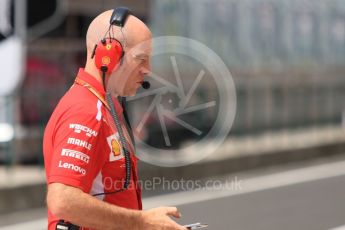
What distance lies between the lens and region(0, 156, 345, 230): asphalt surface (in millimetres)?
10523

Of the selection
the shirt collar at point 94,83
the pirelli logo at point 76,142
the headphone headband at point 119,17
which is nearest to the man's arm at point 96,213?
the pirelli logo at point 76,142

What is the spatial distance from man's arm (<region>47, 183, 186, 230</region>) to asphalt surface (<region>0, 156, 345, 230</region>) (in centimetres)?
737

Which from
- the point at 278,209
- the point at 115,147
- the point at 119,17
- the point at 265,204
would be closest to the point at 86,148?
the point at 115,147

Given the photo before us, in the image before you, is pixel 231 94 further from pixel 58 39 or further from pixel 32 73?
pixel 58 39

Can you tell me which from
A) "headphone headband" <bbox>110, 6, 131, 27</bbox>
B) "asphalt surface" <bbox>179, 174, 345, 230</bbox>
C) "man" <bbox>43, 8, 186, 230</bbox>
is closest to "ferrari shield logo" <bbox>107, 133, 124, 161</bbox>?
"man" <bbox>43, 8, 186, 230</bbox>

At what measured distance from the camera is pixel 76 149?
9.09 ft

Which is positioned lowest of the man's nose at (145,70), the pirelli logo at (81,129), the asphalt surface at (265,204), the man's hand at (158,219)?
the asphalt surface at (265,204)

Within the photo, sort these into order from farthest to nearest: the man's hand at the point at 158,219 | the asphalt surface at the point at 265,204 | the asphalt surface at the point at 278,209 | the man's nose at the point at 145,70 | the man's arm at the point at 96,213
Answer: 1. the asphalt surface at the point at 265,204
2. the asphalt surface at the point at 278,209
3. the man's nose at the point at 145,70
4. the man's hand at the point at 158,219
5. the man's arm at the point at 96,213

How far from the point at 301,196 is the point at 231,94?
8559 millimetres

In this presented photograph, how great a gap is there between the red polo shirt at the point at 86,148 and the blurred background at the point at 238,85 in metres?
4.86

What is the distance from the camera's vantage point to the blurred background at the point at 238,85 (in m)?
12.0

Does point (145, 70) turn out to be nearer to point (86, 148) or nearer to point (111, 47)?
point (111, 47)

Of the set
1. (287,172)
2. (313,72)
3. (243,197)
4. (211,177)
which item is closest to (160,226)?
(243,197)

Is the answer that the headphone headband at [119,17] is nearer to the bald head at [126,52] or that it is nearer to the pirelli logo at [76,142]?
the bald head at [126,52]
